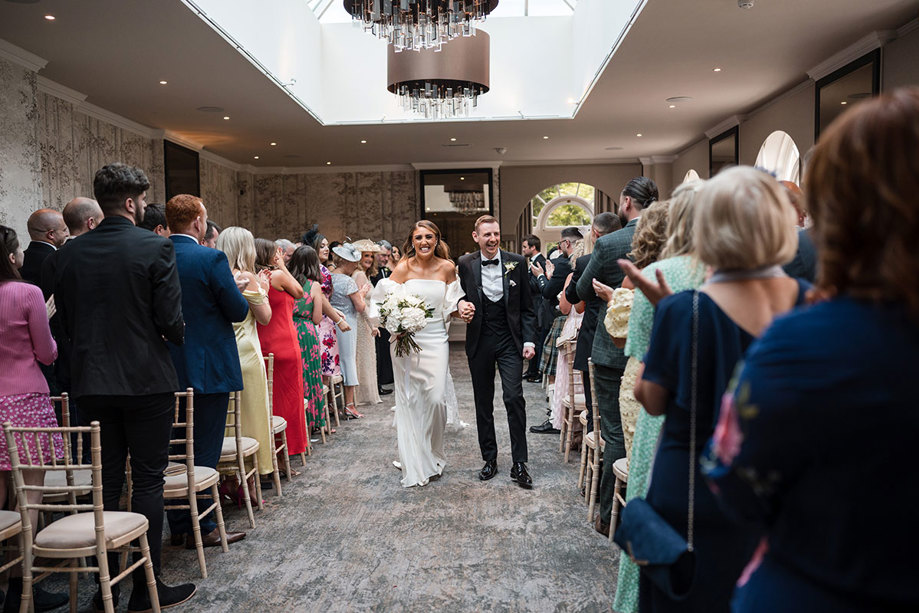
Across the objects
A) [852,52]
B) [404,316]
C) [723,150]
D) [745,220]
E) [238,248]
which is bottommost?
[404,316]

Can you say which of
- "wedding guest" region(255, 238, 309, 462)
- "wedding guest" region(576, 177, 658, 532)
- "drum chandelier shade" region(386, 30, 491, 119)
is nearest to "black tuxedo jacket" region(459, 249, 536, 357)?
"wedding guest" region(576, 177, 658, 532)

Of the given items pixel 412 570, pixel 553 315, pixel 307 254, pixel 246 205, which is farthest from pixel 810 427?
pixel 246 205

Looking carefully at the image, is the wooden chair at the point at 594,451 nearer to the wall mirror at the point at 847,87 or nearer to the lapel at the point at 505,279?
the lapel at the point at 505,279

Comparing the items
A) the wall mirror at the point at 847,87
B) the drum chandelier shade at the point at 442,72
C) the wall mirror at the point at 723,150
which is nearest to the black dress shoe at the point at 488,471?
the drum chandelier shade at the point at 442,72

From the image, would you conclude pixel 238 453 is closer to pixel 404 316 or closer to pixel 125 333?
pixel 125 333

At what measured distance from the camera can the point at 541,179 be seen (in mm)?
18062

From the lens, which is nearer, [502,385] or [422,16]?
[502,385]

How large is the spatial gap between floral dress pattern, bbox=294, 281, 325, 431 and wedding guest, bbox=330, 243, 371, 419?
1185 millimetres

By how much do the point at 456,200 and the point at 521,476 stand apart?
1295cm

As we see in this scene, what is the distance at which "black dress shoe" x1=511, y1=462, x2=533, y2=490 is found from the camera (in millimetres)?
4965

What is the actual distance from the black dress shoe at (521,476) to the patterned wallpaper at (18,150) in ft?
19.5

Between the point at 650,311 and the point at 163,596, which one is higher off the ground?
the point at 650,311

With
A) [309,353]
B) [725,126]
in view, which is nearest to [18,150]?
[309,353]

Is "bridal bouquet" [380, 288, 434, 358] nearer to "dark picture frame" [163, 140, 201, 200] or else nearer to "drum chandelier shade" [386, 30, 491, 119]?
"drum chandelier shade" [386, 30, 491, 119]
